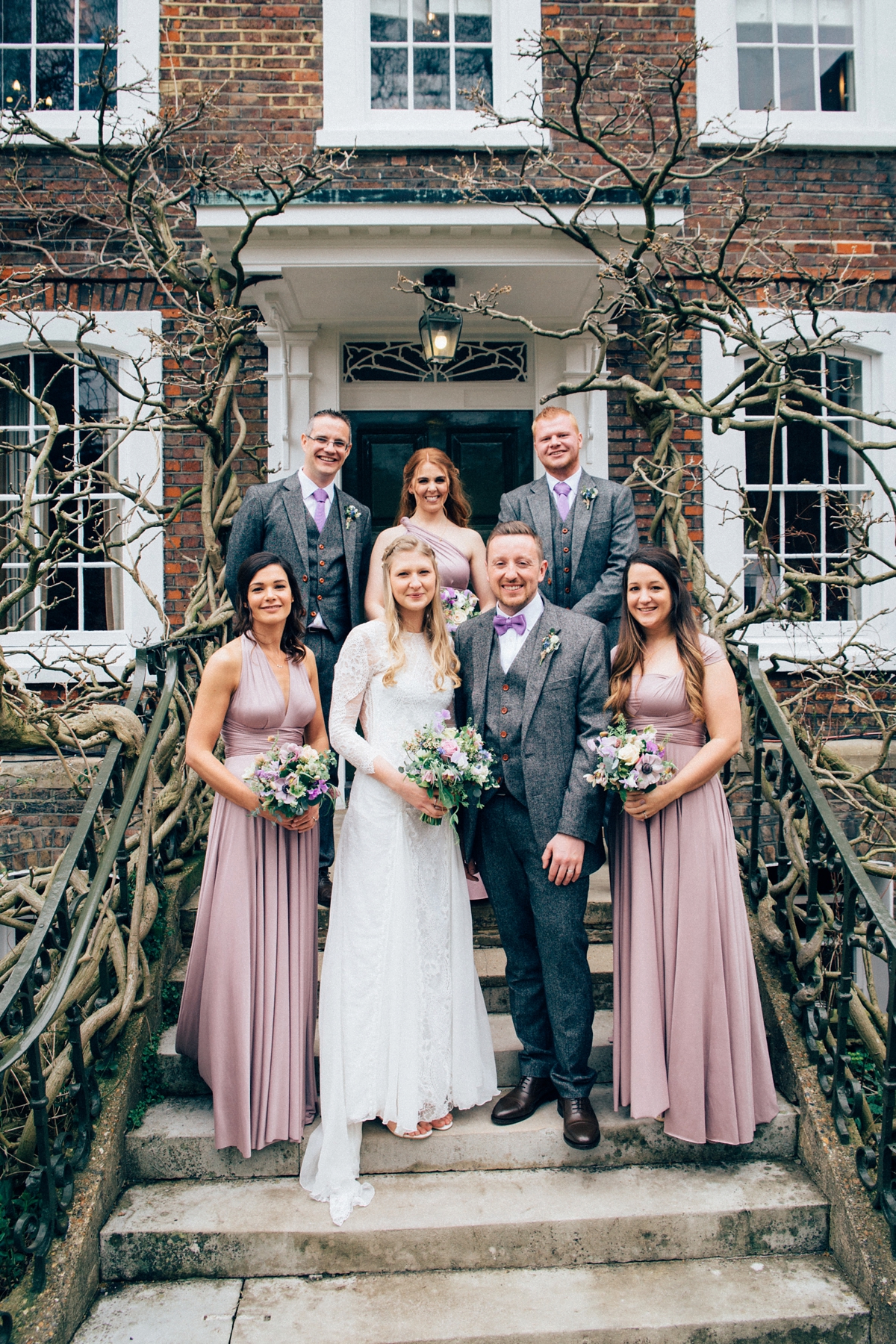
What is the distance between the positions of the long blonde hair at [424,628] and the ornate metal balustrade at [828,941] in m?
1.43

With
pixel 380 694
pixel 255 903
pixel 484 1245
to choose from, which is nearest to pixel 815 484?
pixel 380 694

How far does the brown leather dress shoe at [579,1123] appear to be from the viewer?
3.22 metres

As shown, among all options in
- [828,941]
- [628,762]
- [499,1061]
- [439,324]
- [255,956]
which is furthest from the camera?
[439,324]

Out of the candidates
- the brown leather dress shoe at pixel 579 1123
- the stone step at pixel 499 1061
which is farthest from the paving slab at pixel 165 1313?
the brown leather dress shoe at pixel 579 1123

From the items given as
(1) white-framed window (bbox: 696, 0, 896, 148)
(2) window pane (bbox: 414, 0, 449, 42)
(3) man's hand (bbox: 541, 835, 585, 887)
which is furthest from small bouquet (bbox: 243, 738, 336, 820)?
(2) window pane (bbox: 414, 0, 449, 42)

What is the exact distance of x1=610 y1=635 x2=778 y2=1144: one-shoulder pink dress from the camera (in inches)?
126

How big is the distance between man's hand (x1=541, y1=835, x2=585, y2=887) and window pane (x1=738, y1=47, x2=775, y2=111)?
20.2ft

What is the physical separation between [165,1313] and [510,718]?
2132 millimetres

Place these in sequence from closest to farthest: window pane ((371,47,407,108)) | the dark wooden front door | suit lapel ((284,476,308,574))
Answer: suit lapel ((284,476,308,574)) < window pane ((371,47,407,108)) < the dark wooden front door

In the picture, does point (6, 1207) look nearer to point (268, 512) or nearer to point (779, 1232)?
point (779, 1232)

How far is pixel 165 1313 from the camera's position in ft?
9.50

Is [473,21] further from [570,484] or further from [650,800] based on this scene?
[650,800]

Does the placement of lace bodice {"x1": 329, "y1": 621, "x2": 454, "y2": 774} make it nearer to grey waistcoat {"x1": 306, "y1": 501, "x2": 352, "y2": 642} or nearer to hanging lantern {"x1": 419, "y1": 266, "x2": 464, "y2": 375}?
grey waistcoat {"x1": 306, "y1": 501, "x2": 352, "y2": 642}

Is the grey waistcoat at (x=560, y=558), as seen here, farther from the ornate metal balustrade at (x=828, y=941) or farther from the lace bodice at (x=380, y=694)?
the lace bodice at (x=380, y=694)
